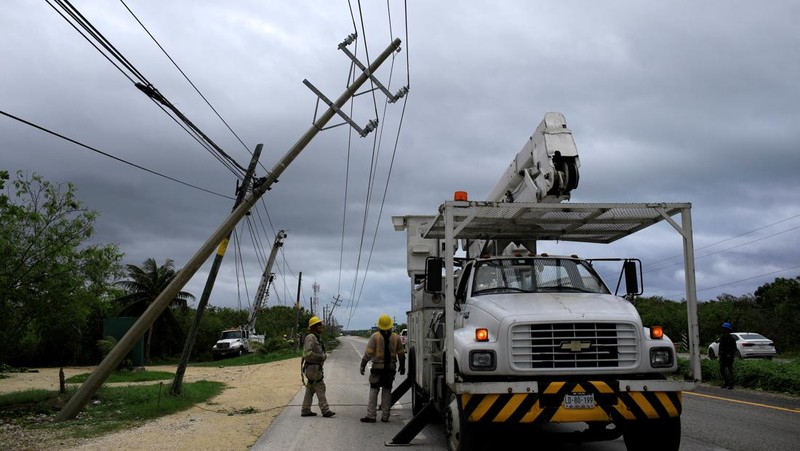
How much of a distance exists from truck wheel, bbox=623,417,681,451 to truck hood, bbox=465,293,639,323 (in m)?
1.05

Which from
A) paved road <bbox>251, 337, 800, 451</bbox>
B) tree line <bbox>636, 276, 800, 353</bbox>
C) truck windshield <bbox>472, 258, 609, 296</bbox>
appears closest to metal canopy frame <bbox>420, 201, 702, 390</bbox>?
truck windshield <bbox>472, 258, 609, 296</bbox>

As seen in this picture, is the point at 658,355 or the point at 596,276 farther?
the point at 596,276

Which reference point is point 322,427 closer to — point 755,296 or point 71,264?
point 71,264

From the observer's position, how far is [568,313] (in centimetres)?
659

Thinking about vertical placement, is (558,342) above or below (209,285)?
below

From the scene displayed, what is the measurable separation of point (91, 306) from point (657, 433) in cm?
2099

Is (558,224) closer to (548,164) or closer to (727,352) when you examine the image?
(548,164)

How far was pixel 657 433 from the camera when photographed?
6758 mm

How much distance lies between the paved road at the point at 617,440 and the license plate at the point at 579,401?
1.69 m

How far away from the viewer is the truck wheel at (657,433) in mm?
6584

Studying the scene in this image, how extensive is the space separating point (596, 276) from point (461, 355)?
7.98ft

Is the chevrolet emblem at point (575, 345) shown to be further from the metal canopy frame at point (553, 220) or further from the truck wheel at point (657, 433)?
the metal canopy frame at point (553, 220)

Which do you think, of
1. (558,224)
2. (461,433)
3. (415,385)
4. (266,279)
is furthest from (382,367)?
(266,279)

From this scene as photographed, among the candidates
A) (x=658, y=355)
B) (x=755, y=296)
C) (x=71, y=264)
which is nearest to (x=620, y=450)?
(x=658, y=355)
